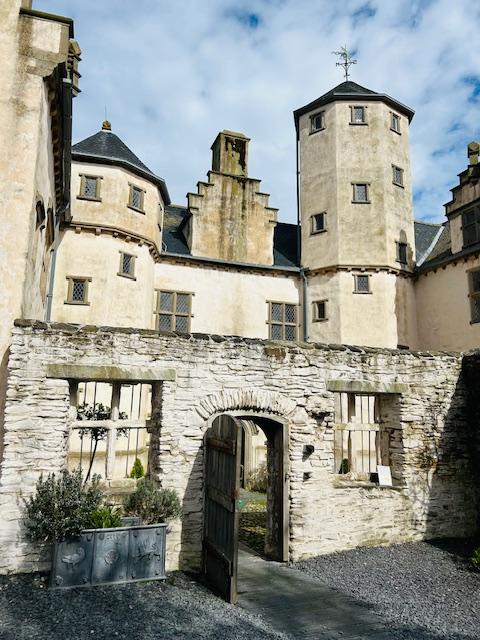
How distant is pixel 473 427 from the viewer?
10.8m

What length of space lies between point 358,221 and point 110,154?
9655 mm

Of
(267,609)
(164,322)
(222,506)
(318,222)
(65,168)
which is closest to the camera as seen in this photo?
(267,609)

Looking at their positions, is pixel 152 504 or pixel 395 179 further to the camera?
pixel 395 179

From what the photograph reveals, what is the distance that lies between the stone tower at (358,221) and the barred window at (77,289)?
8.46 metres

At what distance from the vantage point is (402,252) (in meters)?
19.0

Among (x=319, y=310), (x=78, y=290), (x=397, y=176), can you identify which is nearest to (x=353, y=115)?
(x=397, y=176)

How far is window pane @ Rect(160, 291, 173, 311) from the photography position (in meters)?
17.6

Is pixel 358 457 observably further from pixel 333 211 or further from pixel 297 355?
pixel 333 211

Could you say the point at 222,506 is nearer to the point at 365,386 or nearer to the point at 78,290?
the point at 365,386

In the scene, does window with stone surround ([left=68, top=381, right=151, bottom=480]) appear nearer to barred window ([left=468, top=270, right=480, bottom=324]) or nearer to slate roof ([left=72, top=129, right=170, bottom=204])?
slate roof ([left=72, top=129, right=170, bottom=204])

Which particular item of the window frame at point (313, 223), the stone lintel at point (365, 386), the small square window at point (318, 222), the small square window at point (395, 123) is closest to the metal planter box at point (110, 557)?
the stone lintel at point (365, 386)

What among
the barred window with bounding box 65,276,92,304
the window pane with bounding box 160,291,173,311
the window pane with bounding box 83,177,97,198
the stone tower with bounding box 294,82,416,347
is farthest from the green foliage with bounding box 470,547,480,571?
the window pane with bounding box 83,177,97,198

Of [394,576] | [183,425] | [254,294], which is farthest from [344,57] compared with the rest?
[394,576]

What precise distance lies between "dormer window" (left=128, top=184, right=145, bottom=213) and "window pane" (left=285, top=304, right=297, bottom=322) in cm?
672
